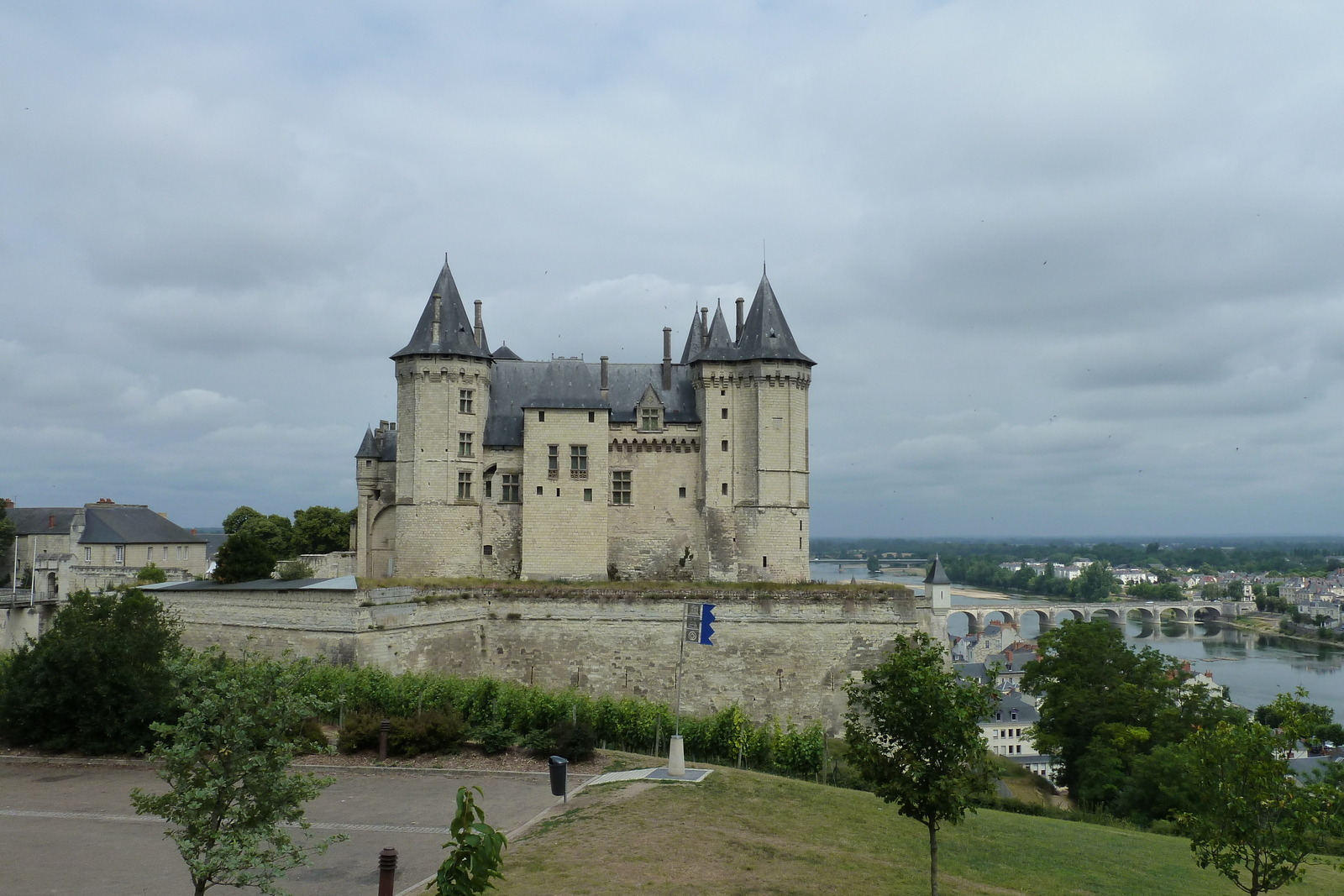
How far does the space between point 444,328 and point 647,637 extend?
1496 cm

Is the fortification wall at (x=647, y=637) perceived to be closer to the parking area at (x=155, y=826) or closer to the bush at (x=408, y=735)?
the bush at (x=408, y=735)

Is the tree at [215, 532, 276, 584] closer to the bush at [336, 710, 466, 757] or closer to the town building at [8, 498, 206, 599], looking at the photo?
the town building at [8, 498, 206, 599]

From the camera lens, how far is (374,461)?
38.9 m

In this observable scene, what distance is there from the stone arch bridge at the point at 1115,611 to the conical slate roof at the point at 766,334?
79312 mm

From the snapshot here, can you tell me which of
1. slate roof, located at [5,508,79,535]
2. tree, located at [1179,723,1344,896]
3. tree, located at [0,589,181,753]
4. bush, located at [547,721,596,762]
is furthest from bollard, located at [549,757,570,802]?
slate roof, located at [5,508,79,535]

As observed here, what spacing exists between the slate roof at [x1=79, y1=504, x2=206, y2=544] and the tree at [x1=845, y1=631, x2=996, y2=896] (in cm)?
5175

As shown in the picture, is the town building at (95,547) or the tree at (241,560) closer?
the tree at (241,560)

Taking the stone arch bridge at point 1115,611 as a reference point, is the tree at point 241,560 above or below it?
above

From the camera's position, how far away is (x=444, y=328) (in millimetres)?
37062

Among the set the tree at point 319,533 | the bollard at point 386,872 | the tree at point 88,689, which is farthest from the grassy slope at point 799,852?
the tree at point 319,533

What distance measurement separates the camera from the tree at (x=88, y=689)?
19.5 metres

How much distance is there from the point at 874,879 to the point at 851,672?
2035 centimetres

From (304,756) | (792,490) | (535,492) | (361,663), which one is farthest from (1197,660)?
(304,756)

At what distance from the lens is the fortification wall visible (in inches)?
1266
